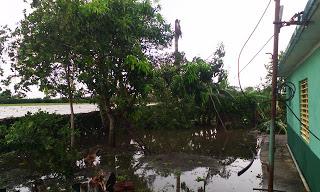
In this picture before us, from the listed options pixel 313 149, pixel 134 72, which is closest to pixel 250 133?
pixel 134 72

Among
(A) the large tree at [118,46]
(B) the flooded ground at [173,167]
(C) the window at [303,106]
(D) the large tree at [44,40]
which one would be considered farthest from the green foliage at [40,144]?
(C) the window at [303,106]

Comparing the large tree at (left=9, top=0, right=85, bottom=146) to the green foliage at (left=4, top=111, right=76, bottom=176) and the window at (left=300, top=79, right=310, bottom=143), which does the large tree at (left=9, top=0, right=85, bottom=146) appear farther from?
the window at (left=300, top=79, right=310, bottom=143)

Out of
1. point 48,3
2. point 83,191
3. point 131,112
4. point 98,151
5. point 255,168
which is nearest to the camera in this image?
point 83,191

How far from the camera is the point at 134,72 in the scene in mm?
16359

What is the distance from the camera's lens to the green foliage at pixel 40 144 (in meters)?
10.9

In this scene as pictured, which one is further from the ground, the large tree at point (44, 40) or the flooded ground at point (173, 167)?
the large tree at point (44, 40)

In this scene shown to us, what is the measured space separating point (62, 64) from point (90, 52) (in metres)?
1.29

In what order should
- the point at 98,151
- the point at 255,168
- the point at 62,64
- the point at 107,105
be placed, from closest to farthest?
the point at 255,168 → the point at 62,64 → the point at 98,151 → the point at 107,105

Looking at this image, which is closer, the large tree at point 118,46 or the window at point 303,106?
the window at point 303,106

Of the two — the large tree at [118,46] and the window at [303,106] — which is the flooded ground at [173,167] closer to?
the window at [303,106]

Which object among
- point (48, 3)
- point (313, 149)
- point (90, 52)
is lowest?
point (313, 149)

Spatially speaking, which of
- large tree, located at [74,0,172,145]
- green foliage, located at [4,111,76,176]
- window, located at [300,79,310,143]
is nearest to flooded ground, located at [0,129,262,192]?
green foliage, located at [4,111,76,176]

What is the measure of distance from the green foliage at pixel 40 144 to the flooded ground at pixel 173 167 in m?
0.43

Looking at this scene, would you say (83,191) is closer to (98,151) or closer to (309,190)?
(309,190)
